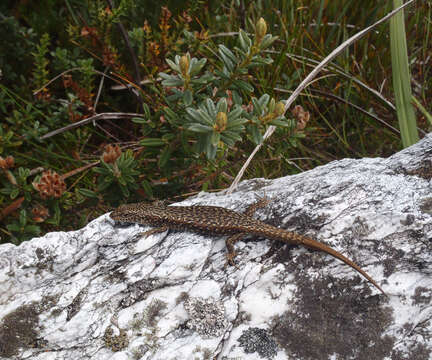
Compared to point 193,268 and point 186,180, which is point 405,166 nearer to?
point 193,268

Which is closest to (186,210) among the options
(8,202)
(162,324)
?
(162,324)

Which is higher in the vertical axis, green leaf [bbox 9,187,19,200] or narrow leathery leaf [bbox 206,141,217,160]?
narrow leathery leaf [bbox 206,141,217,160]

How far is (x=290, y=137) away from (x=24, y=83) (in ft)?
9.87

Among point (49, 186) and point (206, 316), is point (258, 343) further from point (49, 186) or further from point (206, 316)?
point (49, 186)

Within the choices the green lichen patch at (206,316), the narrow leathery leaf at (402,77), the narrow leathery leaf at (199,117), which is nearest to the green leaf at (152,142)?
the narrow leathery leaf at (199,117)

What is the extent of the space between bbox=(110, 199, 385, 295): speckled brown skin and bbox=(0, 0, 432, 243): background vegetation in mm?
357

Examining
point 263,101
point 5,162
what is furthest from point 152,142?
point 5,162

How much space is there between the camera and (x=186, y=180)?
466 centimetres

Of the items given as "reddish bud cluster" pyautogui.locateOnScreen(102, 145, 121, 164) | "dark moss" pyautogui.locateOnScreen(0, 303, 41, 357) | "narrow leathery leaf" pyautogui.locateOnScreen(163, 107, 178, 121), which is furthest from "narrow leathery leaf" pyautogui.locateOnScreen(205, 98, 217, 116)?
"dark moss" pyautogui.locateOnScreen(0, 303, 41, 357)

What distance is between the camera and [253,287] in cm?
283

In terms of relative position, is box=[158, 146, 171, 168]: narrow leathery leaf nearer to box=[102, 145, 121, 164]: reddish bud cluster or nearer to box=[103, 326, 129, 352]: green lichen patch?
box=[102, 145, 121, 164]: reddish bud cluster

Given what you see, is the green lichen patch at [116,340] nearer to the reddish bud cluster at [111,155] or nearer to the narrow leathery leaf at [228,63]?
the reddish bud cluster at [111,155]

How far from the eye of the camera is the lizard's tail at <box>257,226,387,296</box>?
2643mm

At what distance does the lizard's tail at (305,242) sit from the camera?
104 inches
